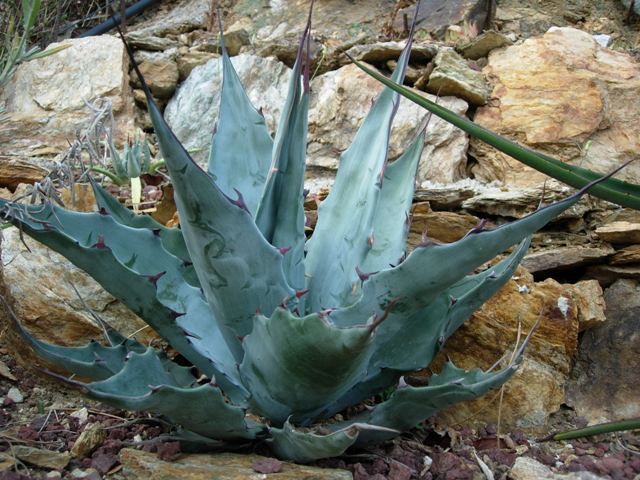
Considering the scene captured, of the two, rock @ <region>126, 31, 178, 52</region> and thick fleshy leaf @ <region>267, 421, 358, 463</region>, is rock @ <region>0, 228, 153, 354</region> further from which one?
rock @ <region>126, 31, 178, 52</region>

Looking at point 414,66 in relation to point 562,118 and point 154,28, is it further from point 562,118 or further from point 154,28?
point 154,28

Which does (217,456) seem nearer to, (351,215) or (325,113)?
(351,215)

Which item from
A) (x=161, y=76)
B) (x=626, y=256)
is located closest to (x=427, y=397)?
(x=626, y=256)

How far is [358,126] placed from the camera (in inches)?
110

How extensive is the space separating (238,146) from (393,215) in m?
0.39

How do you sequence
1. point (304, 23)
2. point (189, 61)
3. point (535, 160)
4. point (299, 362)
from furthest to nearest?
point (304, 23), point (189, 61), point (299, 362), point (535, 160)

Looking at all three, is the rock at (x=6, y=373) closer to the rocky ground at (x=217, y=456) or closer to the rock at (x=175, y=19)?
the rocky ground at (x=217, y=456)

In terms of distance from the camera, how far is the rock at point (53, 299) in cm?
180

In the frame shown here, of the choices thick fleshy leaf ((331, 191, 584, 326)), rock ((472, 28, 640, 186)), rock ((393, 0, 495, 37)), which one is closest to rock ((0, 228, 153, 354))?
thick fleshy leaf ((331, 191, 584, 326))

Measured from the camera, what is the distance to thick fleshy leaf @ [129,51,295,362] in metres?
1.18

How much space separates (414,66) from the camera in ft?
10.2

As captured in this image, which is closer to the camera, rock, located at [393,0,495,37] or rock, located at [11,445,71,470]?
rock, located at [11,445,71,470]

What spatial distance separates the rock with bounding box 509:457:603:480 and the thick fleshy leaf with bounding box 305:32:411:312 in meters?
0.48

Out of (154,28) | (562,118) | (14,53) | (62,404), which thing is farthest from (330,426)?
(154,28)
